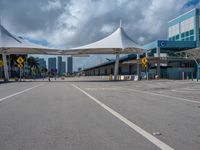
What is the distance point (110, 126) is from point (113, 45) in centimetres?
5581

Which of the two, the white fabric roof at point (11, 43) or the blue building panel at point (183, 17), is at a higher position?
the blue building panel at point (183, 17)

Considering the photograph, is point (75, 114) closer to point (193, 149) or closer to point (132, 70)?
point (193, 149)

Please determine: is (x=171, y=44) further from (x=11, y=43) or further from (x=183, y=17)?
(x=11, y=43)

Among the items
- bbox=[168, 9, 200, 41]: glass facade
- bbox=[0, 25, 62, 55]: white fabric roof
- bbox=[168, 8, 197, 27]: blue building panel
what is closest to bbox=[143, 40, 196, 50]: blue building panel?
bbox=[168, 9, 200, 41]: glass facade

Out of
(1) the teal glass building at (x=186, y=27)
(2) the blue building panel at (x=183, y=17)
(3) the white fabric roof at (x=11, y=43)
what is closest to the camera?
(3) the white fabric roof at (x=11, y=43)

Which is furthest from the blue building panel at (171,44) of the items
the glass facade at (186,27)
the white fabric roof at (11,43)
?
the white fabric roof at (11,43)

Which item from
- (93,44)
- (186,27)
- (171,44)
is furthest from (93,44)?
(186,27)

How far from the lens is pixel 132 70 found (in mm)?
125938

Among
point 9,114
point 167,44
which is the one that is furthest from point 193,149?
point 167,44

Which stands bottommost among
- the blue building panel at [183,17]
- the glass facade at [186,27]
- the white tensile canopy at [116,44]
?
the white tensile canopy at [116,44]

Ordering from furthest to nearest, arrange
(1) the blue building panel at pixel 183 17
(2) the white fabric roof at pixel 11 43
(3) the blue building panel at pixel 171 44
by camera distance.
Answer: (1) the blue building panel at pixel 183 17 → (3) the blue building panel at pixel 171 44 → (2) the white fabric roof at pixel 11 43

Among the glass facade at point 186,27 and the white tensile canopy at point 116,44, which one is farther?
→ the glass facade at point 186,27

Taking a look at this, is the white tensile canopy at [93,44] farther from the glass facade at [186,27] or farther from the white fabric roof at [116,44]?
the glass facade at [186,27]

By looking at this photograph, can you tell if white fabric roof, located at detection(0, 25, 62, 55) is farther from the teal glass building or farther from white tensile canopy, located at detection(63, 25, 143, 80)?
the teal glass building
